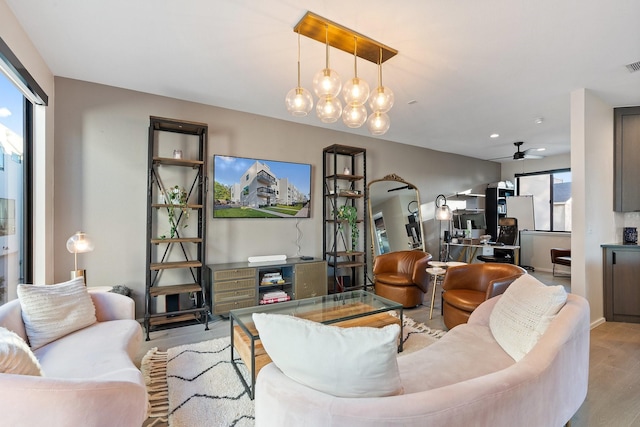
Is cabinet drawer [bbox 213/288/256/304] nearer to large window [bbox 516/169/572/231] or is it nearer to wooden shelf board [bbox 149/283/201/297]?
wooden shelf board [bbox 149/283/201/297]

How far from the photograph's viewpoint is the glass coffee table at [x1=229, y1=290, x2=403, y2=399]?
2.15 meters

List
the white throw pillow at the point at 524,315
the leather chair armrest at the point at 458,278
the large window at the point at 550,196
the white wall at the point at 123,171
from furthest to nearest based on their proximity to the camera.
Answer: the large window at the point at 550,196 → the leather chair armrest at the point at 458,278 → the white wall at the point at 123,171 → the white throw pillow at the point at 524,315

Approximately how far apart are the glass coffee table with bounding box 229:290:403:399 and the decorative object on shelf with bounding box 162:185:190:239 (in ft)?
4.68

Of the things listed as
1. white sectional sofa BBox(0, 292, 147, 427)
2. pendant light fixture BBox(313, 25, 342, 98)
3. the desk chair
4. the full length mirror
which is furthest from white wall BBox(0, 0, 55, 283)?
the desk chair

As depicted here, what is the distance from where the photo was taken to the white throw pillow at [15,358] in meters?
1.13

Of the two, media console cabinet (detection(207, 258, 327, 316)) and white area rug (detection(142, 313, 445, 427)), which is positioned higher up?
media console cabinet (detection(207, 258, 327, 316))

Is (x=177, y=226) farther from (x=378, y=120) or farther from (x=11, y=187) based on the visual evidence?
(x=378, y=120)

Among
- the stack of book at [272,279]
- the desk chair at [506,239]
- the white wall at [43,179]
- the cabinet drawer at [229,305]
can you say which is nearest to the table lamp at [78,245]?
the white wall at [43,179]

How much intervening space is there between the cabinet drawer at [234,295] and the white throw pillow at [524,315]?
251 centimetres

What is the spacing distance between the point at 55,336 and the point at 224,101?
2792 millimetres

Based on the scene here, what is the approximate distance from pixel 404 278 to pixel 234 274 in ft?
7.03

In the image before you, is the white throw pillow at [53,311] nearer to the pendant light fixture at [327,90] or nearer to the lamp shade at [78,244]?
the lamp shade at [78,244]

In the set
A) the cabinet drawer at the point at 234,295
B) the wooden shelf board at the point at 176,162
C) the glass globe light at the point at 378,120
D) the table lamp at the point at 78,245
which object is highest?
the glass globe light at the point at 378,120

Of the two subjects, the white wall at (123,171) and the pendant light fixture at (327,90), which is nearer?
the pendant light fixture at (327,90)
